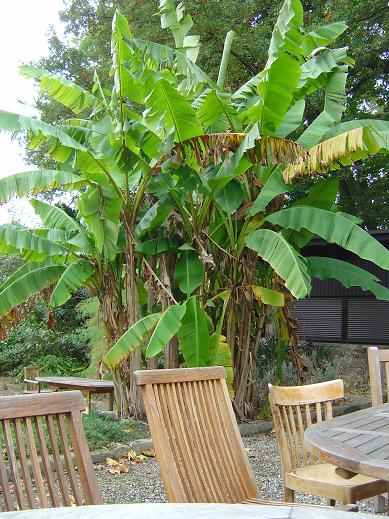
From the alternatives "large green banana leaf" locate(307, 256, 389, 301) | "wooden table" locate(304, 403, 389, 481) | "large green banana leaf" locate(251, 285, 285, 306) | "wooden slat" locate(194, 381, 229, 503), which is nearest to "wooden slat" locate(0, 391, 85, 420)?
"wooden slat" locate(194, 381, 229, 503)

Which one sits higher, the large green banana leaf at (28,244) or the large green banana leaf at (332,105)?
the large green banana leaf at (332,105)

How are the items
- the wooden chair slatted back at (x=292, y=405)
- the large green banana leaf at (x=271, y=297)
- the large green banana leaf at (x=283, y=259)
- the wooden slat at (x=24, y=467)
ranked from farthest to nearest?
1. the large green banana leaf at (x=271, y=297)
2. the large green banana leaf at (x=283, y=259)
3. the wooden chair slatted back at (x=292, y=405)
4. the wooden slat at (x=24, y=467)

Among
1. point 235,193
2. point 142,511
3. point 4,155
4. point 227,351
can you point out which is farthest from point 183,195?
point 4,155

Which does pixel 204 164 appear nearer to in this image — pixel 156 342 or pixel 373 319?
pixel 156 342

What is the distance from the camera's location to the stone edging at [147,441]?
6.39 meters

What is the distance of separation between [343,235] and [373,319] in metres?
6.65

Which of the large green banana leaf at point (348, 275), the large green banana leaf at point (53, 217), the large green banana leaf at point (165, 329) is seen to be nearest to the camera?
the large green banana leaf at point (165, 329)

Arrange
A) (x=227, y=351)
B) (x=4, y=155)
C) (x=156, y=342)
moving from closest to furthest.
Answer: (x=156, y=342), (x=227, y=351), (x=4, y=155)

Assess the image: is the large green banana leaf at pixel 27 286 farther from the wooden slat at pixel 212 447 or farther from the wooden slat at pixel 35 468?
the wooden slat at pixel 35 468

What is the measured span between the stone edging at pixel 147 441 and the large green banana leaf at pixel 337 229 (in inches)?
103

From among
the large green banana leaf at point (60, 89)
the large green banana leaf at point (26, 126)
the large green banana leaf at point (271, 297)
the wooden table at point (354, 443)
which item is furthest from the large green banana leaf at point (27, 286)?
the wooden table at point (354, 443)

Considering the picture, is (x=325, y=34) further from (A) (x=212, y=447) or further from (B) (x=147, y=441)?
(A) (x=212, y=447)

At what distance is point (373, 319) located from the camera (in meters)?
13.2

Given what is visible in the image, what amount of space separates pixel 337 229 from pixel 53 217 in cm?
397
